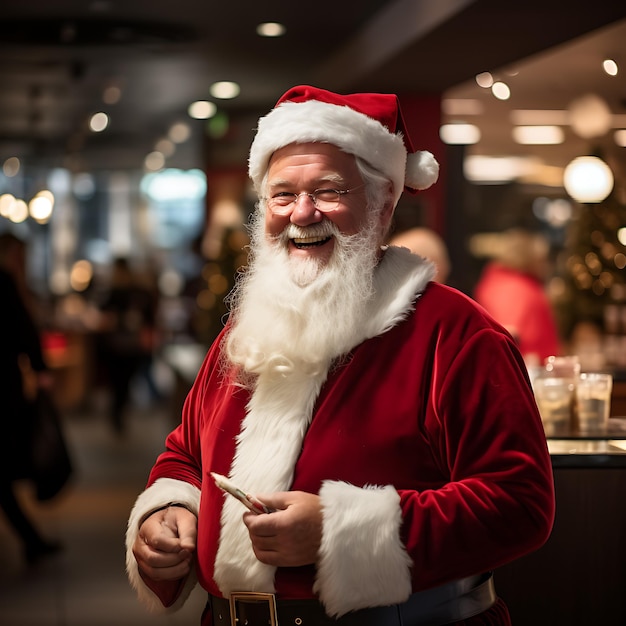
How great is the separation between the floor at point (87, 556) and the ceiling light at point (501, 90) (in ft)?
13.7

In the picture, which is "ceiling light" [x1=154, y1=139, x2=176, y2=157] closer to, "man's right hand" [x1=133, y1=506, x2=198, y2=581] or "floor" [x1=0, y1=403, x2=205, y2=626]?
"floor" [x1=0, y1=403, x2=205, y2=626]

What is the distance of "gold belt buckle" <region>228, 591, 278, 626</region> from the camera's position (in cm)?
162

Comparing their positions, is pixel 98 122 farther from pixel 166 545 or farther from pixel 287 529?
pixel 287 529

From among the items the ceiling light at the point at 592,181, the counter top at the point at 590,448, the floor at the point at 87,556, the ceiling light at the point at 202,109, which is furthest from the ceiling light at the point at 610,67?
the counter top at the point at 590,448

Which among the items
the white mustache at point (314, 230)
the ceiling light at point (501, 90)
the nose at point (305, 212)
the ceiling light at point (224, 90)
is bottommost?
the white mustache at point (314, 230)

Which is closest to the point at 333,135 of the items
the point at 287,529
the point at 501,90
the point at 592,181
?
the point at 287,529

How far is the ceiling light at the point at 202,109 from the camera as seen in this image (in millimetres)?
10995

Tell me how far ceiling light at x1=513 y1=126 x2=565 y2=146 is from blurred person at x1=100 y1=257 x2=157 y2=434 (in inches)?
162

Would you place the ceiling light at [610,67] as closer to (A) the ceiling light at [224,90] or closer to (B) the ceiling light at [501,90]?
(B) the ceiling light at [501,90]

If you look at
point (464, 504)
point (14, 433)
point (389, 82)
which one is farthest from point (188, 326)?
point (464, 504)

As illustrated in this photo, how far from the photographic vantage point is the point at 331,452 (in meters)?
1.64

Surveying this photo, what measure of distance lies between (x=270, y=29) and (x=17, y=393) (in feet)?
12.3

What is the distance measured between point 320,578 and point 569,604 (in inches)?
42.9

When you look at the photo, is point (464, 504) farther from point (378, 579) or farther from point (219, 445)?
point (219, 445)
